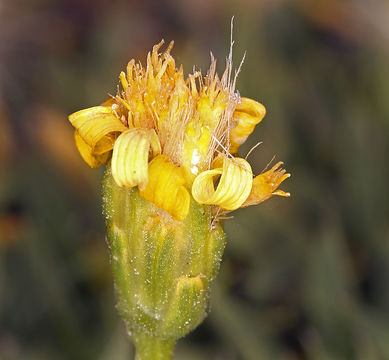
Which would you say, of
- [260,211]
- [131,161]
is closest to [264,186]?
[131,161]

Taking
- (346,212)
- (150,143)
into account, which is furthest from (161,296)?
(346,212)

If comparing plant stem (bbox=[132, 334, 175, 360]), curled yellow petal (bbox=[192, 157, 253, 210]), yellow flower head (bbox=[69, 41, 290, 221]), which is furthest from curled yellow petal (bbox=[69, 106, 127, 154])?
plant stem (bbox=[132, 334, 175, 360])

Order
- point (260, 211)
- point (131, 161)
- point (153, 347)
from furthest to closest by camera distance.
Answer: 1. point (260, 211)
2. point (153, 347)
3. point (131, 161)

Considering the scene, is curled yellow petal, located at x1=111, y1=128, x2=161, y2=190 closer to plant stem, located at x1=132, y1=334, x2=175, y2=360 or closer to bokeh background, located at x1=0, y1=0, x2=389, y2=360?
plant stem, located at x1=132, y1=334, x2=175, y2=360

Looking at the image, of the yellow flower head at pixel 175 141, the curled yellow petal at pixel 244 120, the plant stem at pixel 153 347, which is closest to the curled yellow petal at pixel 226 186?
the yellow flower head at pixel 175 141

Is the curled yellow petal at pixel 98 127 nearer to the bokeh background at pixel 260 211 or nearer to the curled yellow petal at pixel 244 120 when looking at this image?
the curled yellow petal at pixel 244 120

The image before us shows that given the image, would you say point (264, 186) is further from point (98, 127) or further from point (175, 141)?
point (98, 127)
